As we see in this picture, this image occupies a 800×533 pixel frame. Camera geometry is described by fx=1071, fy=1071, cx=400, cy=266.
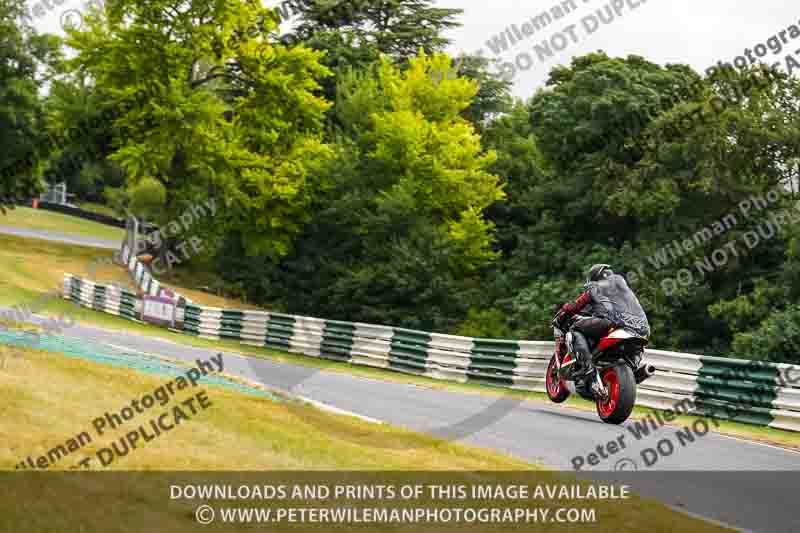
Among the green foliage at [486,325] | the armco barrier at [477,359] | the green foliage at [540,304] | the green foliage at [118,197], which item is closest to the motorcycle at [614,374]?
the armco barrier at [477,359]

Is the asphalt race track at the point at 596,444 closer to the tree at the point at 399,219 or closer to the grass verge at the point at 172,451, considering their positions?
the grass verge at the point at 172,451

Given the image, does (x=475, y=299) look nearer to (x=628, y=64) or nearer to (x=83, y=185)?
(x=628, y=64)

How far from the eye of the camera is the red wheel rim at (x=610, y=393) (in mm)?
9430

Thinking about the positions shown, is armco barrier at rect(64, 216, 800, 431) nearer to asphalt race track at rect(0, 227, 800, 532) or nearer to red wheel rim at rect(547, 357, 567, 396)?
asphalt race track at rect(0, 227, 800, 532)

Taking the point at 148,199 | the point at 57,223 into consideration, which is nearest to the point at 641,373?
the point at 148,199

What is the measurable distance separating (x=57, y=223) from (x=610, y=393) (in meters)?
67.8

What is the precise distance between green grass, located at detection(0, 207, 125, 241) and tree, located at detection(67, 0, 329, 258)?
1872 cm

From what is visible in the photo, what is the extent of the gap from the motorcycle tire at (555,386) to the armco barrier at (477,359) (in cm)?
707

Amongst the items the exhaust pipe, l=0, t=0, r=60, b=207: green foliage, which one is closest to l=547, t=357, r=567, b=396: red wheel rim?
the exhaust pipe

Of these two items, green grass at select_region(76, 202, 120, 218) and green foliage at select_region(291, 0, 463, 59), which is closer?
green foliage at select_region(291, 0, 463, 59)

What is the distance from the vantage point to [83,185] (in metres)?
91.4

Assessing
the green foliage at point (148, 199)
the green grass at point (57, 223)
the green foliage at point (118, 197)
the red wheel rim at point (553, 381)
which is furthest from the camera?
the green foliage at point (118, 197)

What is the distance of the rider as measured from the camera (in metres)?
9.46

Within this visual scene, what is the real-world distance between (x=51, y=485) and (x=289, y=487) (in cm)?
171
